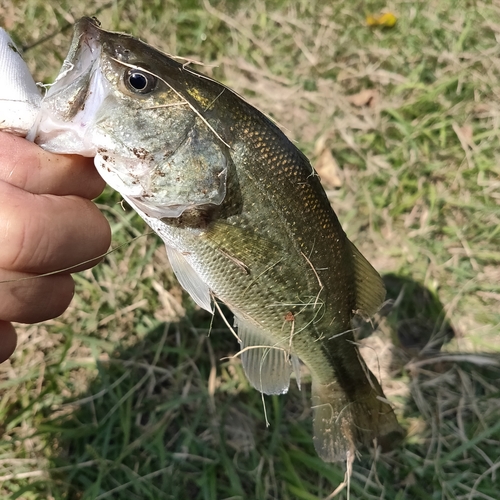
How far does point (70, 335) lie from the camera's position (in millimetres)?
2279

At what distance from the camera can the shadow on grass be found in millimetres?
2162

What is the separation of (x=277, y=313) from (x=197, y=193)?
0.52 meters

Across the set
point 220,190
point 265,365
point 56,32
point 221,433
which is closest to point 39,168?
point 220,190

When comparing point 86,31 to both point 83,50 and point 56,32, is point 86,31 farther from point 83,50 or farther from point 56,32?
point 56,32

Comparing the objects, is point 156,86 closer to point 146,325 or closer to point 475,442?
point 146,325

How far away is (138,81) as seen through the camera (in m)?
1.25

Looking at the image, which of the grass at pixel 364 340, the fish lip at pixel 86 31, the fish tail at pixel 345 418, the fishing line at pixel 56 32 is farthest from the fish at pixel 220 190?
the fishing line at pixel 56 32

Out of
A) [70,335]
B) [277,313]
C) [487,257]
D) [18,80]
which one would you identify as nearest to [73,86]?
[18,80]

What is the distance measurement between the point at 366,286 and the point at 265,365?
0.50m

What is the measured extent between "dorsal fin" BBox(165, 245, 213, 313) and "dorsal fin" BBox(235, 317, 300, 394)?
25 centimetres

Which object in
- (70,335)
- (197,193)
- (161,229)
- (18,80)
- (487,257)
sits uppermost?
(18,80)

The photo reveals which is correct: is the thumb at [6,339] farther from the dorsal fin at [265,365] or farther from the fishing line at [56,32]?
the fishing line at [56,32]

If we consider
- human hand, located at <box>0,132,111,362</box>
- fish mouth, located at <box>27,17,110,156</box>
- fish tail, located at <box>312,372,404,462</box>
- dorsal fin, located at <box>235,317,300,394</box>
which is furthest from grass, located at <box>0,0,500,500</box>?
fish mouth, located at <box>27,17,110,156</box>

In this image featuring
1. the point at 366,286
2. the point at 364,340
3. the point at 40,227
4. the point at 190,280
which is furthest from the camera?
the point at 364,340
